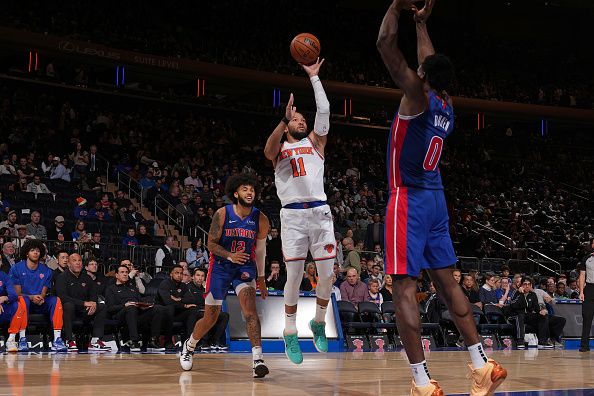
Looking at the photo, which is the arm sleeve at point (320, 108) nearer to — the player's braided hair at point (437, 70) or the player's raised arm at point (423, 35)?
the player's raised arm at point (423, 35)

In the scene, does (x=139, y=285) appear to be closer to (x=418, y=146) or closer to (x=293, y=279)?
(x=293, y=279)

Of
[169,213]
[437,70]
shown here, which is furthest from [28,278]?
[169,213]

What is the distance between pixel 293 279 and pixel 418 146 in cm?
301

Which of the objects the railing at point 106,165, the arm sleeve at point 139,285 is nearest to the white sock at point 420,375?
the arm sleeve at point 139,285

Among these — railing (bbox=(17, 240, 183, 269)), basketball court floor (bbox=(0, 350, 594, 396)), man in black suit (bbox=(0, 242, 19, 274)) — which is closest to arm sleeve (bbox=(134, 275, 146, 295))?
railing (bbox=(17, 240, 183, 269))

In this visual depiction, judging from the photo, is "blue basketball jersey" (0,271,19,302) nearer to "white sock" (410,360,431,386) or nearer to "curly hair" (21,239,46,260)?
"curly hair" (21,239,46,260)

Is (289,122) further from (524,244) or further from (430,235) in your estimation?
(524,244)

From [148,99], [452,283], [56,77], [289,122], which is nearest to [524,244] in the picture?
[148,99]

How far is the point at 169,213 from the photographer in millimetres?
21031

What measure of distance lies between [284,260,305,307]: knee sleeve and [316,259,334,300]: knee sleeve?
0.21 metres

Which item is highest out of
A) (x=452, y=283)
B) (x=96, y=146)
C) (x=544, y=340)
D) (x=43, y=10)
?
(x=43, y=10)

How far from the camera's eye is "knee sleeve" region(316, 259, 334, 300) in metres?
8.21

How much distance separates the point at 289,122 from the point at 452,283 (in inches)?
116

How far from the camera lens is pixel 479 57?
39219 millimetres
